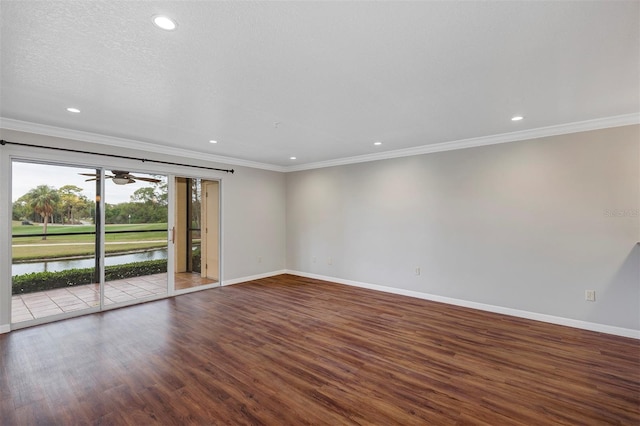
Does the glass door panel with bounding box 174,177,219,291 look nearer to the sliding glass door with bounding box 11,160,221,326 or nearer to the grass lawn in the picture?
the sliding glass door with bounding box 11,160,221,326

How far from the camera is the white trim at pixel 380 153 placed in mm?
3385

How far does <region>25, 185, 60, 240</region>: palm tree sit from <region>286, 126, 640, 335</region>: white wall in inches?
178

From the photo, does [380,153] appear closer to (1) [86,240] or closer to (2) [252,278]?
(2) [252,278]

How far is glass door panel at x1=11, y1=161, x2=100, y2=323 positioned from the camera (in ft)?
11.9

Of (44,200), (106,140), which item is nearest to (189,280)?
(44,200)

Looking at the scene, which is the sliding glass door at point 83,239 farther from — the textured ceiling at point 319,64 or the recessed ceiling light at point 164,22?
the recessed ceiling light at point 164,22

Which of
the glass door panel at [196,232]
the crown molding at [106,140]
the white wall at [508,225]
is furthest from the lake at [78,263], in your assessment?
the white wall at [508,225]

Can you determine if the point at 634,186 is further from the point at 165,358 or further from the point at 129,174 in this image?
the point at 129,174

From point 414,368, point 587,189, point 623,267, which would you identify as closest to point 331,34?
point 414,368

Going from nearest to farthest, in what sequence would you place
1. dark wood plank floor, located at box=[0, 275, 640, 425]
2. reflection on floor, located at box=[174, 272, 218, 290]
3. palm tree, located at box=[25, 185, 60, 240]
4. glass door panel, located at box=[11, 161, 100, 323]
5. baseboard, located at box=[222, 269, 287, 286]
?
dark wood plank floor, located at box=[0, 275, 640, 425] < glass door panel, located at box=[11, 161, 100, 323] < palm tree, located at box=[25, 185, 60, 240] < reflection on floor, located at box=[174, 272, 218, 290] < baseboard, located at box=[222, 269, 287, 286]

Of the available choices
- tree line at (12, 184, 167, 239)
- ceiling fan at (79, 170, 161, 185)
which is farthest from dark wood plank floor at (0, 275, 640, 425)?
ceiling fan at (79, 170, 161, 185)

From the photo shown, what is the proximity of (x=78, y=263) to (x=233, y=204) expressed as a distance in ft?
8.54

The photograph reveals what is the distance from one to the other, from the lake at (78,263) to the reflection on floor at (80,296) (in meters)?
0.31

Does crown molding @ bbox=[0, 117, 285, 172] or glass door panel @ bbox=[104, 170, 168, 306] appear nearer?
crown molding @ bbox=[0, 117, 285, 172]
